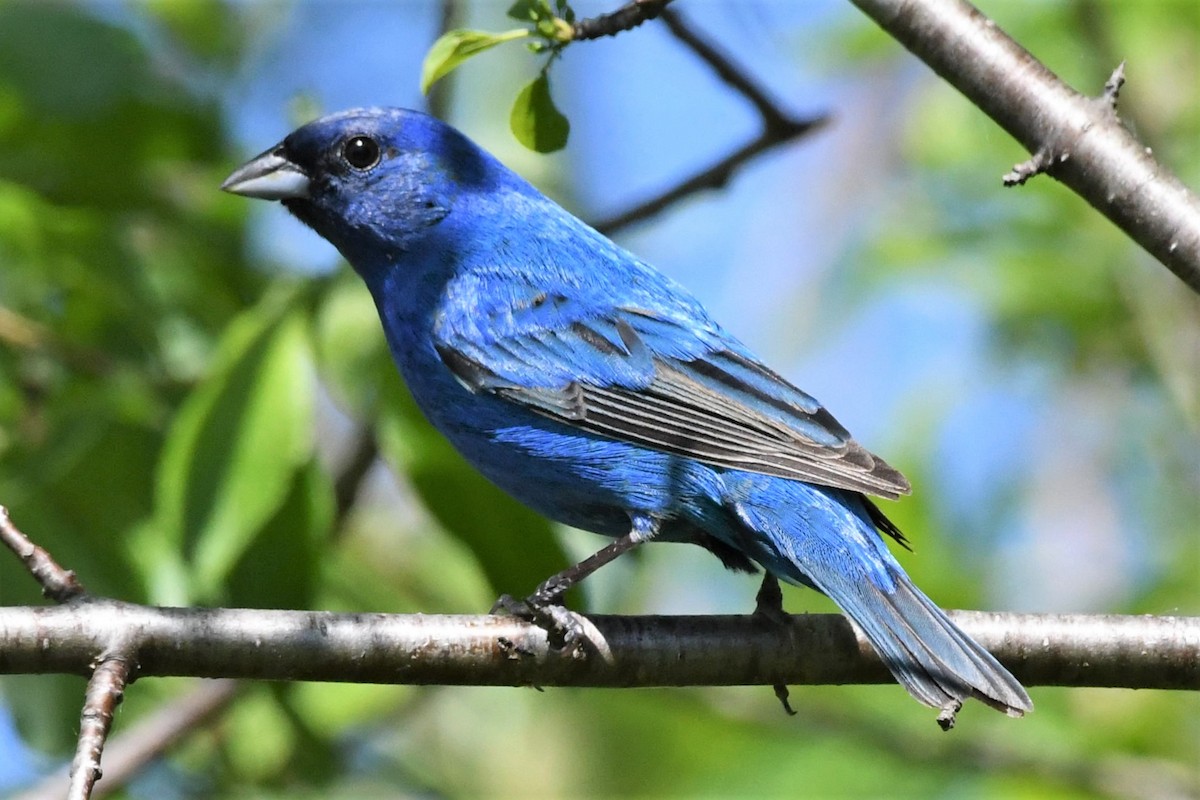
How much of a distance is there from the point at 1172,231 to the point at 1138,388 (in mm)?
4762

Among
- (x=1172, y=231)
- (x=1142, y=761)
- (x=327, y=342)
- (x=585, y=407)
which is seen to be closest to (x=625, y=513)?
(x=585, y=407)

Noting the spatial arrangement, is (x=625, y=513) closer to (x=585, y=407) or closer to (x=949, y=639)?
(x=585, y=407)

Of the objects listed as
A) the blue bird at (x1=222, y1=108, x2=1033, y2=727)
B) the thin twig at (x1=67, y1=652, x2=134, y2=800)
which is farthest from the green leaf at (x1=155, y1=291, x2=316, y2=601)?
the thin twig at (x1=67, y1=652, x2=134, y2=800)

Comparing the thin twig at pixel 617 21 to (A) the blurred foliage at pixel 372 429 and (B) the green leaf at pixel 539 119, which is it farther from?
(A) the blurred foliage at pixel 372 429

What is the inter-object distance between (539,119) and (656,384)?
1134 mm

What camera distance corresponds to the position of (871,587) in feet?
13.5

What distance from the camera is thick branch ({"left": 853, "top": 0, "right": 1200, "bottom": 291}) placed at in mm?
3979

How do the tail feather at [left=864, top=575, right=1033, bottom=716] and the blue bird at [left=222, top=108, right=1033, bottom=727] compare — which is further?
the blue bird at [left=222, top=108, right=1033, bottom=727]

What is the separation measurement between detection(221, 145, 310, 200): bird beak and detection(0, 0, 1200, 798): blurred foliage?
28 cm

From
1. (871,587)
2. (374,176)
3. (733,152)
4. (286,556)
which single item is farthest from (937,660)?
(374,176)

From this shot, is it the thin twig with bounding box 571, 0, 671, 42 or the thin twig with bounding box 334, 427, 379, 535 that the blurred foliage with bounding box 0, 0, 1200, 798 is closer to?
the thin twig with bounding box 334, 427, 379, 535

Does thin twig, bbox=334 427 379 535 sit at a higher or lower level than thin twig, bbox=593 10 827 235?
lower

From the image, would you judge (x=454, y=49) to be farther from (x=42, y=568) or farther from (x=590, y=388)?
(x=42, y=568)

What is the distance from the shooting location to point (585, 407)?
4.79 m
